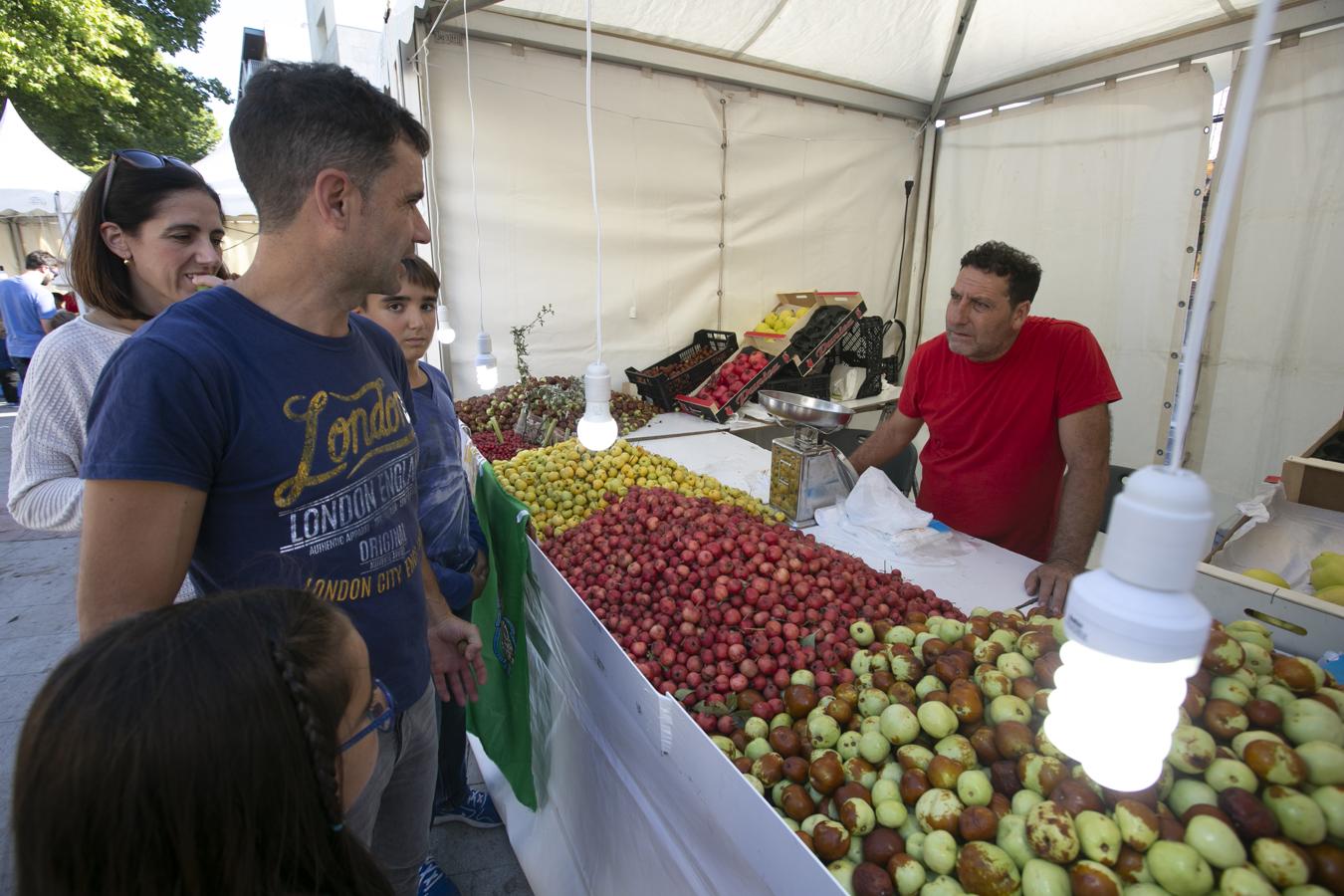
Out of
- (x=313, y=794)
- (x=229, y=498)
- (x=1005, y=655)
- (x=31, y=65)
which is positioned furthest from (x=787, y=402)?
(x=31, y=65)

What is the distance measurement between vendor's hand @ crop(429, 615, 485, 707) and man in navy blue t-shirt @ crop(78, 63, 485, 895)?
395 millimetres

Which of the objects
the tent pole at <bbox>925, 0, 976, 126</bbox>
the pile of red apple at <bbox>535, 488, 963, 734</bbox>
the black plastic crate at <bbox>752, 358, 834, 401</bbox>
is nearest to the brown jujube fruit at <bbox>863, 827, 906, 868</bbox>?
the pile of red apple at <bbox>535, 488, 963, 734</bbox>

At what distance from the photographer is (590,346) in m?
5.18

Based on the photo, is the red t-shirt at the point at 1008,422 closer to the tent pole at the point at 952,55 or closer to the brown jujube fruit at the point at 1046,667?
the brown jujube fruit at the point at 1046,667

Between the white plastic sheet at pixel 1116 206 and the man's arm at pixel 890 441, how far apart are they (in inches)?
101

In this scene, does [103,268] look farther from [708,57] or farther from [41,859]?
[708,57]

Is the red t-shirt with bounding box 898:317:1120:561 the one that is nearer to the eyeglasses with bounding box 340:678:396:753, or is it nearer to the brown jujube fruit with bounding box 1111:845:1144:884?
the brown jujube fruit with bounding box 1111:845:1144:884

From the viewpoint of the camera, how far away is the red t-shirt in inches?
105

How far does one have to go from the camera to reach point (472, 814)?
2.63 metres

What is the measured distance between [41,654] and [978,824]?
474 cm

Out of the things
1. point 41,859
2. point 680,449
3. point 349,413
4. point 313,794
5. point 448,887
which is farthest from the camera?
point 680,449

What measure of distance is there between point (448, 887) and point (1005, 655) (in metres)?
2.08

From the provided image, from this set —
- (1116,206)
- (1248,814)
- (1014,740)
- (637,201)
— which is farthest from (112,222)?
(1116,206)

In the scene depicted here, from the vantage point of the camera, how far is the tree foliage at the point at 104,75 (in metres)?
12.9
